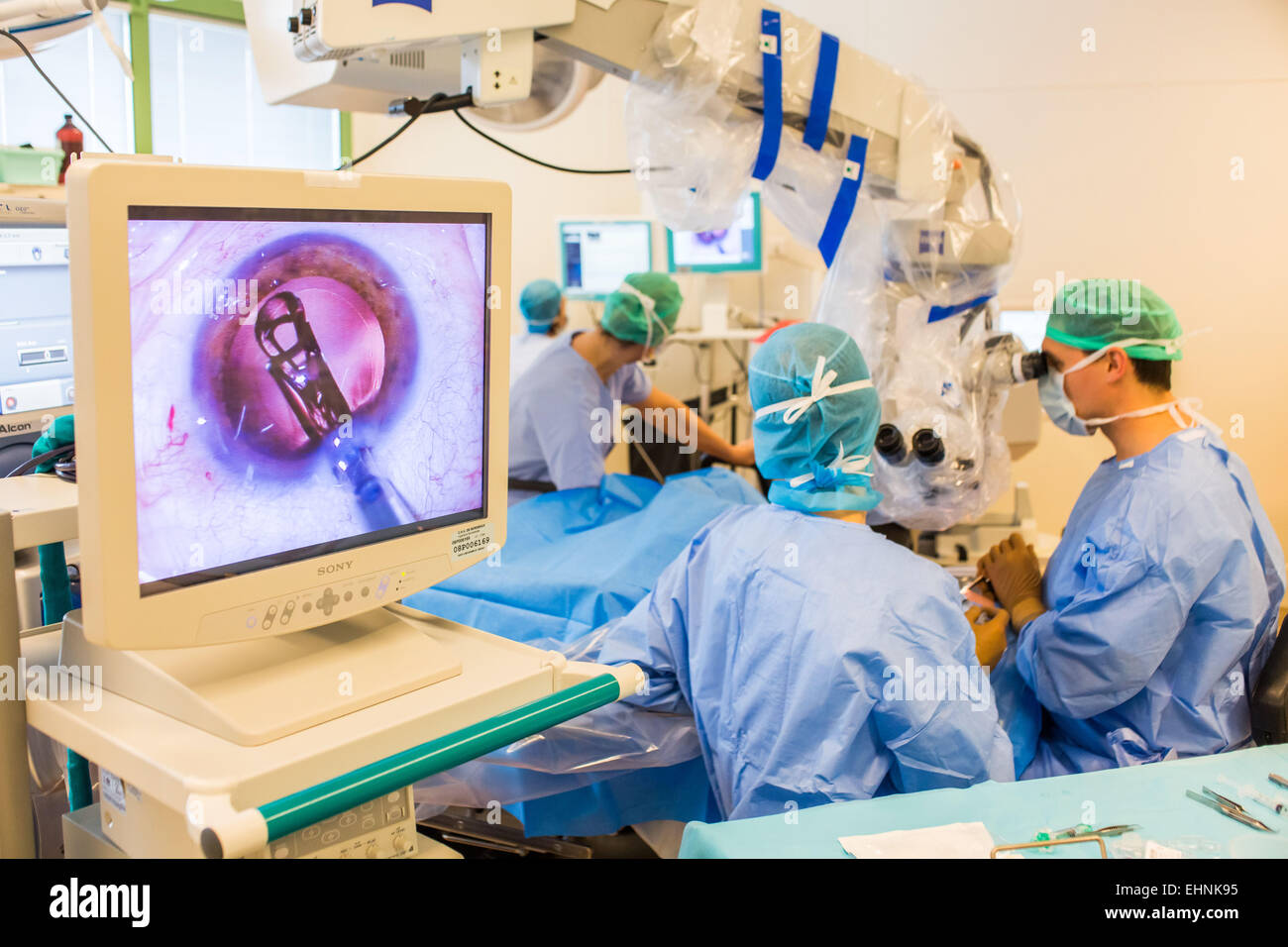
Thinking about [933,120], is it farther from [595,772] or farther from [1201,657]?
[595,772]

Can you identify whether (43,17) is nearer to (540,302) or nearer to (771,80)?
(771,80)

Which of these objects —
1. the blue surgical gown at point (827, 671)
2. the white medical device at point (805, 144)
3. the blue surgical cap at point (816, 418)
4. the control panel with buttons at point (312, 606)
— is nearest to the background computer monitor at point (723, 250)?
the white medical device at point (805, 144)

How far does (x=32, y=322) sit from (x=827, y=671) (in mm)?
1231

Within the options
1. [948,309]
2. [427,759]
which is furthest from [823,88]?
[427,759]

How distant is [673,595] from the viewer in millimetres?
1526

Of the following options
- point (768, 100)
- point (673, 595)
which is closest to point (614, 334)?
point (768, 100)

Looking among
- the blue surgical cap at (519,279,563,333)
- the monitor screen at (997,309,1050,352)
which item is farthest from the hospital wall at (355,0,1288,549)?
the blue surgical cap at (519,279,563,333)

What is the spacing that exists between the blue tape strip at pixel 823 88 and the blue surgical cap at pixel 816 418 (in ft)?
1.27

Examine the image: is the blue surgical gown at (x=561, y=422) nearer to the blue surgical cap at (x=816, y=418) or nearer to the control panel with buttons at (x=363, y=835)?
the blue surgical cap at (x=816, y=418)

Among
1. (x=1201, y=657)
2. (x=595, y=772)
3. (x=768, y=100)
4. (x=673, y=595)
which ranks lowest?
(x=595, y=772)

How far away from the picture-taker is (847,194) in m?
1.80

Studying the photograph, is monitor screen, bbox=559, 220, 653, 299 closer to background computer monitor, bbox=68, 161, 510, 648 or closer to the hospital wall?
the hospital wall

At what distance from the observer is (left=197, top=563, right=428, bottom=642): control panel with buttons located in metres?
0.91

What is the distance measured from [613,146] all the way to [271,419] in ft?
12.7
